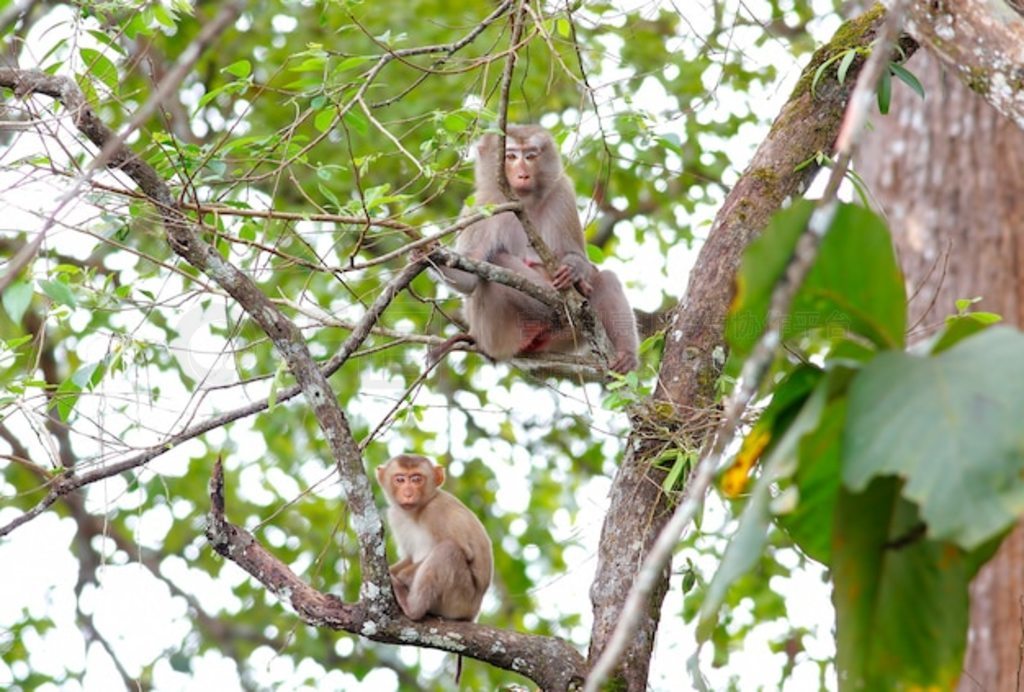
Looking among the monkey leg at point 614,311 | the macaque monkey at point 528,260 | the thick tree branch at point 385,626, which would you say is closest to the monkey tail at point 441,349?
the macaque monkey at point 528,260

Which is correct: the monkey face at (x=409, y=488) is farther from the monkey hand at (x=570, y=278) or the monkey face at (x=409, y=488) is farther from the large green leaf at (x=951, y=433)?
the large green leaf at (x=951, y=433)

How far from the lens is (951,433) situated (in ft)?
5.18

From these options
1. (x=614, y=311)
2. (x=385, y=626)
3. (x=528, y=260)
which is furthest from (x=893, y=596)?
(x=528, y=260)

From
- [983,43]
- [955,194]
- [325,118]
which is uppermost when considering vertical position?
[955,194]

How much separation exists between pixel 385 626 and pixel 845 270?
2.94 meters

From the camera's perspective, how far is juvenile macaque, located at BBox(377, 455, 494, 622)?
583cm

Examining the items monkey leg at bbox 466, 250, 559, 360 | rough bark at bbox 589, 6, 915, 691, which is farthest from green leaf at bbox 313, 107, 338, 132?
monkey leg at bbox 466, 250, 559, 360

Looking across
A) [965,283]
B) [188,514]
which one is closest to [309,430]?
[188,514]

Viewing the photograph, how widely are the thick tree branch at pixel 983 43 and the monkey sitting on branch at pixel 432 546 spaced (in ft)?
10.9

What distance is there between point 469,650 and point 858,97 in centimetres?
324

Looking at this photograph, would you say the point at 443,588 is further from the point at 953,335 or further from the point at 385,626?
the point at 953,335

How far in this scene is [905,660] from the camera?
1.86m

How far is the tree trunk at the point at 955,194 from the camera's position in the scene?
26.3 feet

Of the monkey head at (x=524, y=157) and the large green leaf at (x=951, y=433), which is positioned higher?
the monkey head at (x=524, y=157)
